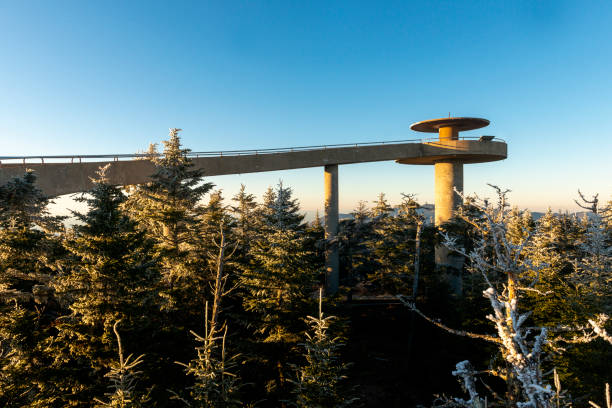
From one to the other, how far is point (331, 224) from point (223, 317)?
36.0 ft

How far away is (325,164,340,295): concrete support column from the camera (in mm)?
25047

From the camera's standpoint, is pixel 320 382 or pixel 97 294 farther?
pixel 97 294

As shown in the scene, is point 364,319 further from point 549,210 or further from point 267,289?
point 549,210

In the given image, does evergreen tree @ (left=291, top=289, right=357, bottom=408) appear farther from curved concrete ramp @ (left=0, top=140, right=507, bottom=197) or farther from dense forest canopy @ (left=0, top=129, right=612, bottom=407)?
curved concrete ramp @ (left=0, top=140, right=507, bottom=197)

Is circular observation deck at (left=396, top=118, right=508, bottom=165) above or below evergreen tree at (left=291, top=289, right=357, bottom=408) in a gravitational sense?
above

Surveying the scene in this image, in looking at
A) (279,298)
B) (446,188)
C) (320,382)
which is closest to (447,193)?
(446,188)

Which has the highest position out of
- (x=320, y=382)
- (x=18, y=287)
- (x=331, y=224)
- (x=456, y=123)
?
(x=456, y=123)

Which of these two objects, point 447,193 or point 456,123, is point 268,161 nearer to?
point 447,193

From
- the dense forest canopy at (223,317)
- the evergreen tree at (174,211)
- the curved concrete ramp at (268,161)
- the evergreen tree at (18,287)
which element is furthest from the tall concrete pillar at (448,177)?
the evergreen tree at (18,287)

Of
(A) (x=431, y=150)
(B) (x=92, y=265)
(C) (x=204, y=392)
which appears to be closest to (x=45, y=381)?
(B) (x=92, y=265)

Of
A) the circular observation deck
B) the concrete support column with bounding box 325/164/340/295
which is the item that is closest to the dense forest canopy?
the concrete support column with bounding box 325/164/340/295

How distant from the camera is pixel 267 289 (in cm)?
1505

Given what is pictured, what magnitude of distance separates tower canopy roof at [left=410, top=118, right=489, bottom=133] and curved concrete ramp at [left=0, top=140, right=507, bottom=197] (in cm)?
162

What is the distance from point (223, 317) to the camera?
18.4 m
